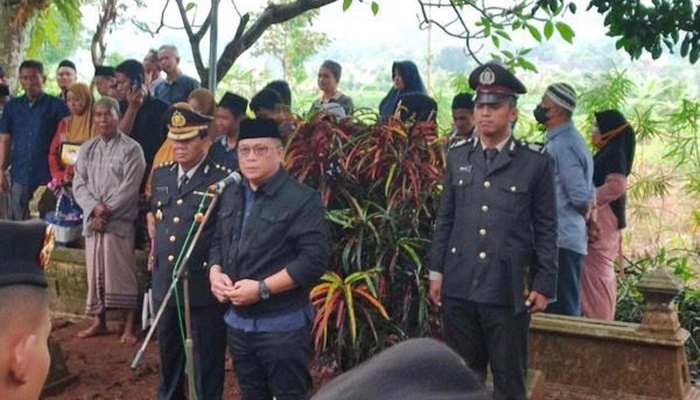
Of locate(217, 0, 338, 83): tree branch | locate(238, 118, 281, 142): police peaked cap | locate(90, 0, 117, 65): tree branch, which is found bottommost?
locate(238, 118, 281, 142): police peaked cap

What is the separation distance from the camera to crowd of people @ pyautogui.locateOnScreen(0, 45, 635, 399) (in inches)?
165

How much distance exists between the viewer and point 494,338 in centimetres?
427

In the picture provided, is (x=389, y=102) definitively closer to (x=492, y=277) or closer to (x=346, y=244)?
(x=346, y=244)

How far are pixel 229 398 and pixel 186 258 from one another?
1.48 meters

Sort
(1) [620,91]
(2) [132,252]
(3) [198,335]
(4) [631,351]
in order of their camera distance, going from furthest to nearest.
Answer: (1) [620,91]
(2) [132,252]
(4) [631,351]
(3) [198,335]

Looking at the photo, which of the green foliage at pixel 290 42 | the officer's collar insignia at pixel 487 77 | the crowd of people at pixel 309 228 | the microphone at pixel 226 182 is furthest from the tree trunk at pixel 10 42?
the green foliage at pixel 290 42

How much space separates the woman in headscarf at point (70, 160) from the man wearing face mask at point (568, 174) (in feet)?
11.4

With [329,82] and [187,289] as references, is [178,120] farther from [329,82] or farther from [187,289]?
[329,82]

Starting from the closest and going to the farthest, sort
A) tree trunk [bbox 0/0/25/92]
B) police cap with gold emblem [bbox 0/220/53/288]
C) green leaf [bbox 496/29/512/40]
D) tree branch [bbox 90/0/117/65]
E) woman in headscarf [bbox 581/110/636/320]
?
police cap with gold emblem [bbox 0/220/53/288] → woman in headscarf [bbox 581/110/636/320] → green leaf [bbox 496/29/512/40] → tree trunk [bbox 0/0/25/92] → tree branch [bbox 90/0/117/65]

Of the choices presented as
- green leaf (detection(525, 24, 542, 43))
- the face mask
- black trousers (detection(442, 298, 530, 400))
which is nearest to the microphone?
black trousers (detection(442, 298, 530, 400))

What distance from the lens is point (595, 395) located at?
5.40 meters

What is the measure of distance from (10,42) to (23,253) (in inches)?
284

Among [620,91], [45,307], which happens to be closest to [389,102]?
[620,91]

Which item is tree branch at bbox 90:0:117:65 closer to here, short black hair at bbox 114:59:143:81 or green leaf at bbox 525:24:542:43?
short black hair at bbox 114:59:143:81
